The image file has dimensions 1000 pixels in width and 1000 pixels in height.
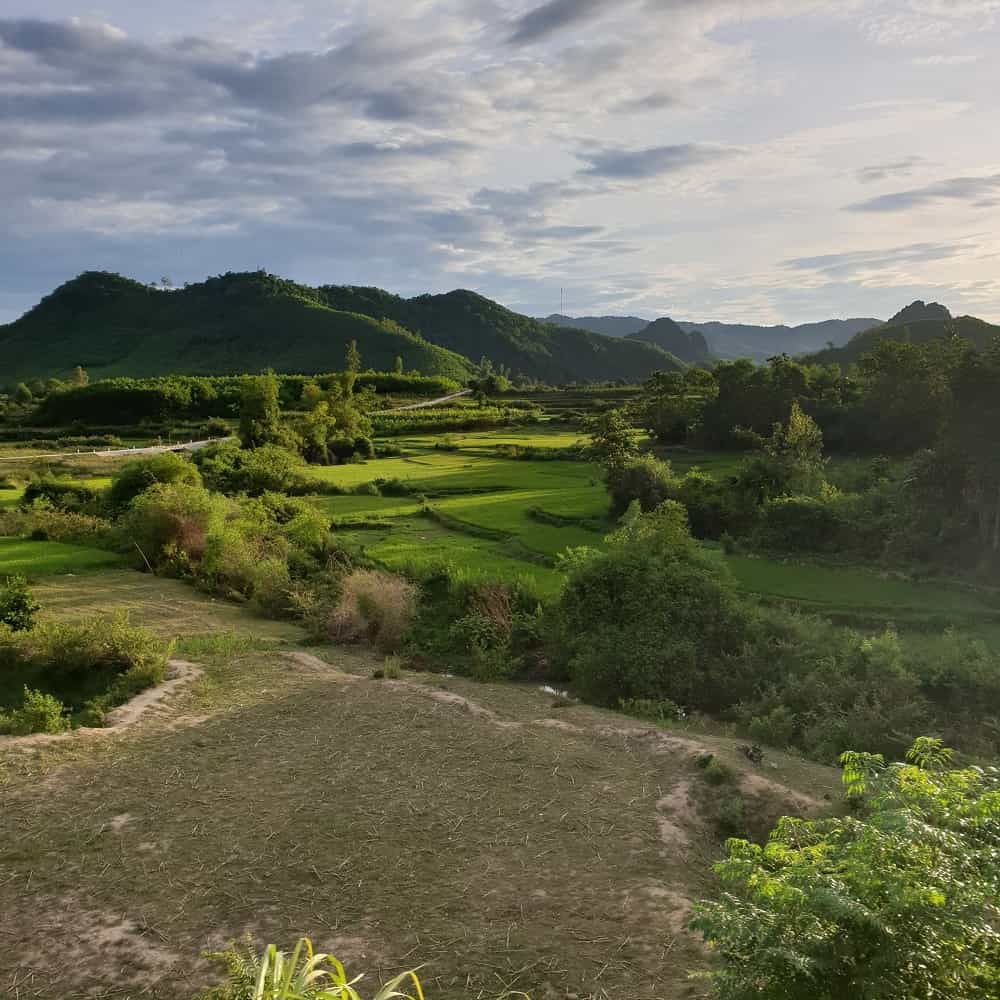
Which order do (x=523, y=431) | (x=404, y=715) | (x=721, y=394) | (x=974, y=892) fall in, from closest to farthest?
(x=974, y=892) → (x=404, y=715) → (x=721, y=394) → (x=523, y=431)

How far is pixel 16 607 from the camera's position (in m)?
15.2

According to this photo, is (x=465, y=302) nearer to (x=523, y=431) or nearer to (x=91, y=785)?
(x=523, y=431)

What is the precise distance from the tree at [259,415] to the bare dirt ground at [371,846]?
124 feet

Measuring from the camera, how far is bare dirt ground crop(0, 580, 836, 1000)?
6094mm

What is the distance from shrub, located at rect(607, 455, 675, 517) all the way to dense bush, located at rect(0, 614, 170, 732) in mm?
17083

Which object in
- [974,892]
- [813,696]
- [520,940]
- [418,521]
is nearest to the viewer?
[974,892]

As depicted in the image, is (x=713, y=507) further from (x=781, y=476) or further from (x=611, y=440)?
(x=611, y=440)

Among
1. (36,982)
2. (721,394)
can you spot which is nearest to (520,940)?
(36,982)

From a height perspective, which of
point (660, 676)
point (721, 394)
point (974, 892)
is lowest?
point (660, 676)

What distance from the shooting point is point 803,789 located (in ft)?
30.5

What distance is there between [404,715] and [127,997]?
19.3 ft

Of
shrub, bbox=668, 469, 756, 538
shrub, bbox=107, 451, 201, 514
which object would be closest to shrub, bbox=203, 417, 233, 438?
shrub, bbox=107, 451, 201, 514

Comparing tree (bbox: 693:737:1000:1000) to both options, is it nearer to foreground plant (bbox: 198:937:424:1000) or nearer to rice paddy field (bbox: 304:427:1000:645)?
foreground plant (bbox: 198:937:424:1000)

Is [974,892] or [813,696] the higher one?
[974,892]
